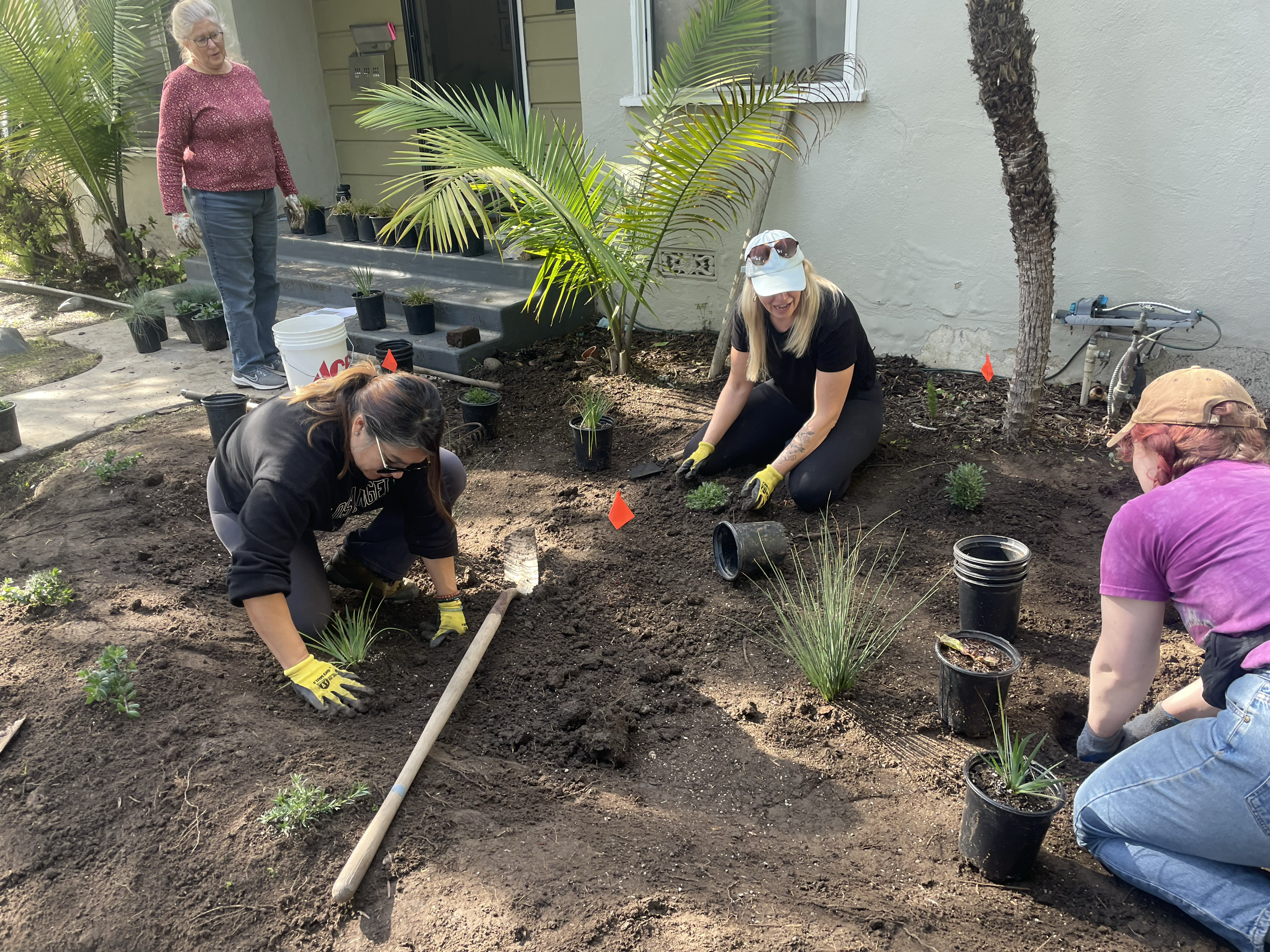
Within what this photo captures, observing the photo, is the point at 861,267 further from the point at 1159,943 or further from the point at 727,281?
the point at 1159,943

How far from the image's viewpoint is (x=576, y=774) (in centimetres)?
253

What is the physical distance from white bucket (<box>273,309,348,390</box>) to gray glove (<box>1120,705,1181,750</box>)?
393cm

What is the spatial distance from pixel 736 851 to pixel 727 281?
4.33 meters

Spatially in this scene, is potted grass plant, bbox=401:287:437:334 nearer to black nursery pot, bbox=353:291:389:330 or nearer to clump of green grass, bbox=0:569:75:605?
black nursery pot, bbox=353:291:389:330

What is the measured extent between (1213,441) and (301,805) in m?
2.41

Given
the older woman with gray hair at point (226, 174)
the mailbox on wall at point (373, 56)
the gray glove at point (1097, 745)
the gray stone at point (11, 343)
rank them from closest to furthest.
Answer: the gray glove at point (1097, 745) → the older woman with gray hair at point (226, 174) → the gray stone at point (11, 343) → the mailbox on wall at point (373, 56)

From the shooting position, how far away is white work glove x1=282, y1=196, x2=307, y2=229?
19.1ft

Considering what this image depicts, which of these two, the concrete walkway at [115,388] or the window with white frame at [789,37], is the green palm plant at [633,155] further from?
the concrete walkway at [115,388]

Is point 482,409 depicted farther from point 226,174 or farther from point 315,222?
point 315,222

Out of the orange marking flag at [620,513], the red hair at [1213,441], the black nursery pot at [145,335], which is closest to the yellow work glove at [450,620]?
the orange marking flag at [620,513]

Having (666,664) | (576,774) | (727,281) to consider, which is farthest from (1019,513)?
(727,281)

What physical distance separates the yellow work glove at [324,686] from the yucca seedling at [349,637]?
15 centimetres

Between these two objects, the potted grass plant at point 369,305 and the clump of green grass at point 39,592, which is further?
the potted grass plant at point 369,305

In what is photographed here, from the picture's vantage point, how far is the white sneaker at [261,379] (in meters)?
5.36
